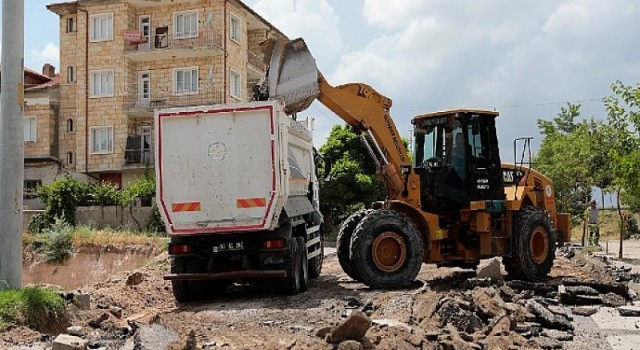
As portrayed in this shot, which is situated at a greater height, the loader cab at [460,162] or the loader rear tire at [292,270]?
the loader cab at [460,162]

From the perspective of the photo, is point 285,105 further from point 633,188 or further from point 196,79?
point 196,79

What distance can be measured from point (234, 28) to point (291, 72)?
27180 mm

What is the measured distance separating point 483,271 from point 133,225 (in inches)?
876

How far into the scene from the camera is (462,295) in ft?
35.6

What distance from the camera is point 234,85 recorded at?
40156 mm

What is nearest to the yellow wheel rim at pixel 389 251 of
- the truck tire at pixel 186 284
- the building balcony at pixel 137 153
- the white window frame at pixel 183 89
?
the truck tire at pixel 186 284

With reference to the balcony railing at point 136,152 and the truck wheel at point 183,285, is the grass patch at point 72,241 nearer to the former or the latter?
the balcony railing at point 136,152

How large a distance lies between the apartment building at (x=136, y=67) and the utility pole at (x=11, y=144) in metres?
26.3

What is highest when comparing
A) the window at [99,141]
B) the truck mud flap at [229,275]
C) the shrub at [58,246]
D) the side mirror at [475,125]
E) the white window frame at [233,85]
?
the white window frame at [233,85]

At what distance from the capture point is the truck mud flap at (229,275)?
1225cm

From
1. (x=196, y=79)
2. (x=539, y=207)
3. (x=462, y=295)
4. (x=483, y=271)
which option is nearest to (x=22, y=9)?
(x=462, y=295)

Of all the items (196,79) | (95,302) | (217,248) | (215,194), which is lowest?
(95,302)

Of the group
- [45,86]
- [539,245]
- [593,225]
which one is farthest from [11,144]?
[45,86]

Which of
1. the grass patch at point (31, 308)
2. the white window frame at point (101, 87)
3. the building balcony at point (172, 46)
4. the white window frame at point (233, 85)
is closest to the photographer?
the grass patch at point (31, 308)
